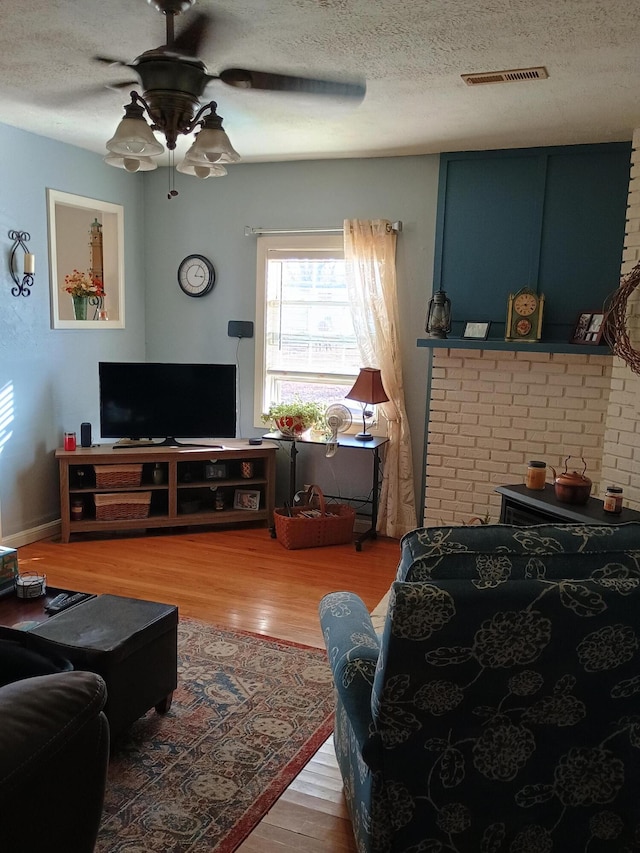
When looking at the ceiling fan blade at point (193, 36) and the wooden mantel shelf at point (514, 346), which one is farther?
the wooden mantel shelf at point (514, 346)

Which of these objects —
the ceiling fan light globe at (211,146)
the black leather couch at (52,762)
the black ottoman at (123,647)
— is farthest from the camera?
the ceiling fan light globe at (211,146)

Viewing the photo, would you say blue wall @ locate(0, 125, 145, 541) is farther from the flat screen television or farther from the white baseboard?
the flat screen television

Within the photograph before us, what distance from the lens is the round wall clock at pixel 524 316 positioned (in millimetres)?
4184

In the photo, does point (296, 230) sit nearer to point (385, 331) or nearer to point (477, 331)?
point (385, 331)

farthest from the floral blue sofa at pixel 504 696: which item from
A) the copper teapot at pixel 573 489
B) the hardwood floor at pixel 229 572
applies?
the copper teapot at pixel 573 489

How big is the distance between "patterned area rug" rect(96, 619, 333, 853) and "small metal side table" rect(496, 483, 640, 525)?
124cm

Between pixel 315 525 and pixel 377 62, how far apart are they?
2.80 metres

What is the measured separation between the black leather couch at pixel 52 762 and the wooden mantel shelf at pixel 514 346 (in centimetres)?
333

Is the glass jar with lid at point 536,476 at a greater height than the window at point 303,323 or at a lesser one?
lesser

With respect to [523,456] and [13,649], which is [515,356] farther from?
[13,649]

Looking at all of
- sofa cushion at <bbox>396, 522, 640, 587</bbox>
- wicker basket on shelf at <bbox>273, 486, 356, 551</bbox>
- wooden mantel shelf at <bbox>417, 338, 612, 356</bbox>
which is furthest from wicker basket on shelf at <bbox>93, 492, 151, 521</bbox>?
sofa cushion at <bbox>396, 522, 640, 587</bbox>

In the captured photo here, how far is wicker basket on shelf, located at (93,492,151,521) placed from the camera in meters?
4.71

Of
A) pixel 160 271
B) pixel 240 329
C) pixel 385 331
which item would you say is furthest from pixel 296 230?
pixel 160 271

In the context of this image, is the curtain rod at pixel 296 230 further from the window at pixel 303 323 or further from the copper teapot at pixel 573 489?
the copper teapot at pixel 573 489
